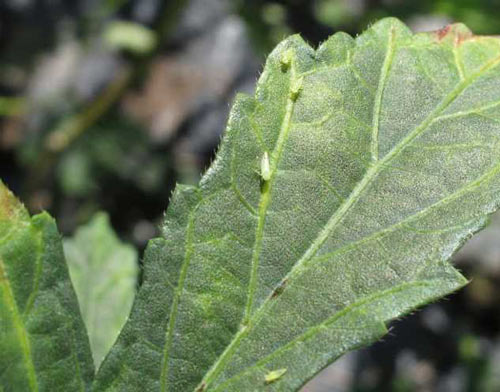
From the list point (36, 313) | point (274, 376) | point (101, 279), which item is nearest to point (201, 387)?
point (274, 376)

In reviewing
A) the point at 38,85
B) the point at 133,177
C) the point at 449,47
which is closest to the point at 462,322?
the point at 133,177

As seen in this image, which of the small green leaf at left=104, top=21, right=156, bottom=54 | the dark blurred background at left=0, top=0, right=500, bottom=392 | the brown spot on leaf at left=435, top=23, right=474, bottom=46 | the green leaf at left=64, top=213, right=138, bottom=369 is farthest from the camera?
the dark blurred background at left=0, top=0, right=500, bottom=392

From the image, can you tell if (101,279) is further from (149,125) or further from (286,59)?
(149,125)

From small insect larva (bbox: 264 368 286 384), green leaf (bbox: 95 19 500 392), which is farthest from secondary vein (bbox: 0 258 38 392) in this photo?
small insect larva (bbox: 264 368 286 384)

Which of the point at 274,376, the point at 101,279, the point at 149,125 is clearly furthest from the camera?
the point at 149,125

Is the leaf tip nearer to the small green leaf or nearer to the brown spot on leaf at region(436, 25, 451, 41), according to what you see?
the brown spot on leaf at region(436, 25, 451, 41)

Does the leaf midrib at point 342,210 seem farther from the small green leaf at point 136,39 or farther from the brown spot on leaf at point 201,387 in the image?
the small green leaf at point 136,39

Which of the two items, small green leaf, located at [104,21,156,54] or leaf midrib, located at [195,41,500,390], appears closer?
leaf midrib, located at [195,41,500,390]
